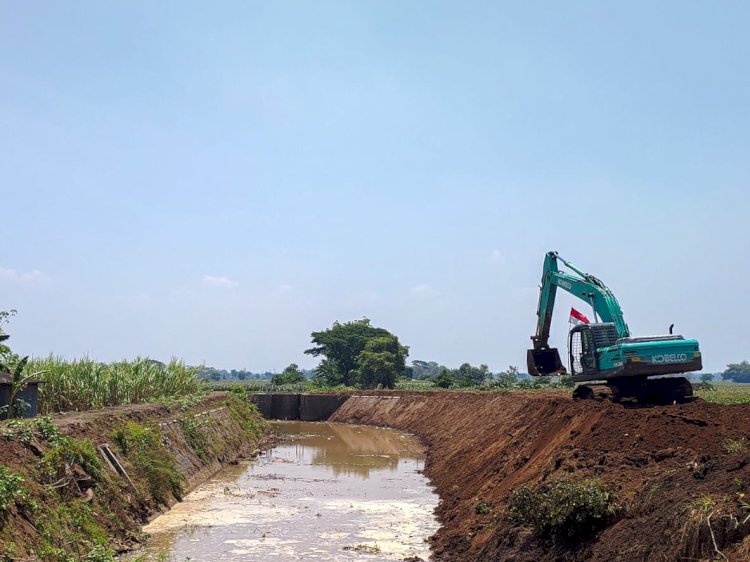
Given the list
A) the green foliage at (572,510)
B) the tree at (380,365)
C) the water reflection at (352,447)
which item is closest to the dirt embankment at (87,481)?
the green foliage at (572,510)

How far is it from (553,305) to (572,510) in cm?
1537

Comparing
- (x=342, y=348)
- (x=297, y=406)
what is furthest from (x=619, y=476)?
(x=342, y=348)

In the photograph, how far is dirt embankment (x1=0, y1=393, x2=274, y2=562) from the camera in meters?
12.1

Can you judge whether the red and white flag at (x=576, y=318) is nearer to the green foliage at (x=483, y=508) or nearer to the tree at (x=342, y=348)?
the green foliage at (x=483, y=508)

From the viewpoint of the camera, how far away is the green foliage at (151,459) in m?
19.4

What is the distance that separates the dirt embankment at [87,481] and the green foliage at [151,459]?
28 millimetres

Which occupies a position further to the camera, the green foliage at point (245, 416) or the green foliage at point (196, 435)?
the green foliage at point (245, 416)

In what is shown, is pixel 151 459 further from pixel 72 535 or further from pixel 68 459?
pixel 72 535

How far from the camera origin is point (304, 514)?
64.8 ft

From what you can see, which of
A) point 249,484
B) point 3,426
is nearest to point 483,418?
point 249,484

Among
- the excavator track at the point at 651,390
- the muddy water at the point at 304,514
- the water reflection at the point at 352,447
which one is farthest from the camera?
the water reflection at the point at 352,447

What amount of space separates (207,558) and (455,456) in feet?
49.5

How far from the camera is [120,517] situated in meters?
16.1

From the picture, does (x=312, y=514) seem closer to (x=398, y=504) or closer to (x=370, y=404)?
(x=398, y=504)
